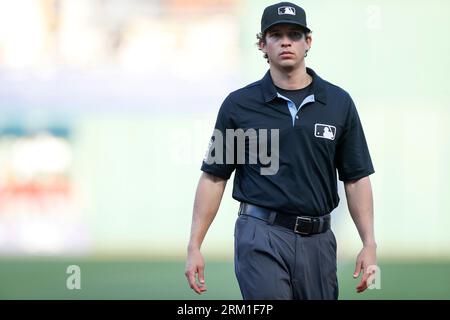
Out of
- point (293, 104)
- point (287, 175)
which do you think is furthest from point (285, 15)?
point (287, 175)

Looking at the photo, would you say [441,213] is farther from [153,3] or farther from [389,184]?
[153,3]

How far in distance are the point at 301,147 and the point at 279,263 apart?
19.5 inches

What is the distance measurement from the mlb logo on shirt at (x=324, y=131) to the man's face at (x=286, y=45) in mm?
284

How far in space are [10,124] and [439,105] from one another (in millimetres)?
3112

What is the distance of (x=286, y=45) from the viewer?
4406mm

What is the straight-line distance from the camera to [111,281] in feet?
24.5

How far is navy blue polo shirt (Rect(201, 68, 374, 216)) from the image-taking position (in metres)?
4.34

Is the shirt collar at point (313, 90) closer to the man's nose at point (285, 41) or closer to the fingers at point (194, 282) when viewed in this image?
the man's nose at point (285, 41)

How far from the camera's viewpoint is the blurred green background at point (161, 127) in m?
7.45

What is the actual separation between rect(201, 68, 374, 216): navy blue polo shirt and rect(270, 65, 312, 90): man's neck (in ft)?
0.11
